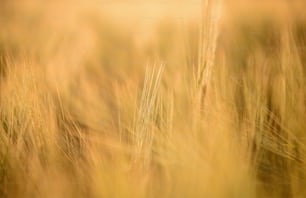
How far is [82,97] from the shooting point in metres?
2.03

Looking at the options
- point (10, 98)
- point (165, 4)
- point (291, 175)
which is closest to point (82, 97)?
point (10, 98)

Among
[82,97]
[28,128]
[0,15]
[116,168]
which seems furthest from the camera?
[0,15]

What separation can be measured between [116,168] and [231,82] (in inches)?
20.3

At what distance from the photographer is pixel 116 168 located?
1116mm

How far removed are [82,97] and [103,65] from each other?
0.91 m

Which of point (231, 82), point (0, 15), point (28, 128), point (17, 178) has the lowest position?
point (17, 178)

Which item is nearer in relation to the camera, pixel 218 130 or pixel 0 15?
pixel 218 130

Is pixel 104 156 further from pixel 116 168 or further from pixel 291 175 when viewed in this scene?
pixel 291 175

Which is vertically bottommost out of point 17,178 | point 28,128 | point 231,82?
point 17,178

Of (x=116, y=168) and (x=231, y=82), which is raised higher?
(x=231, y=82)

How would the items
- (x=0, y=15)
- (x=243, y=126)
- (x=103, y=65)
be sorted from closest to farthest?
(x=243, y=126), (x=103, y=65), (x=0, y=15)

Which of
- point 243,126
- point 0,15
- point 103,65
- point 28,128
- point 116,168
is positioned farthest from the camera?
point 0,15

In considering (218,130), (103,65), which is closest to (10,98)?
(218,130)

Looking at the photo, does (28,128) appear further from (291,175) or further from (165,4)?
(165,4)
